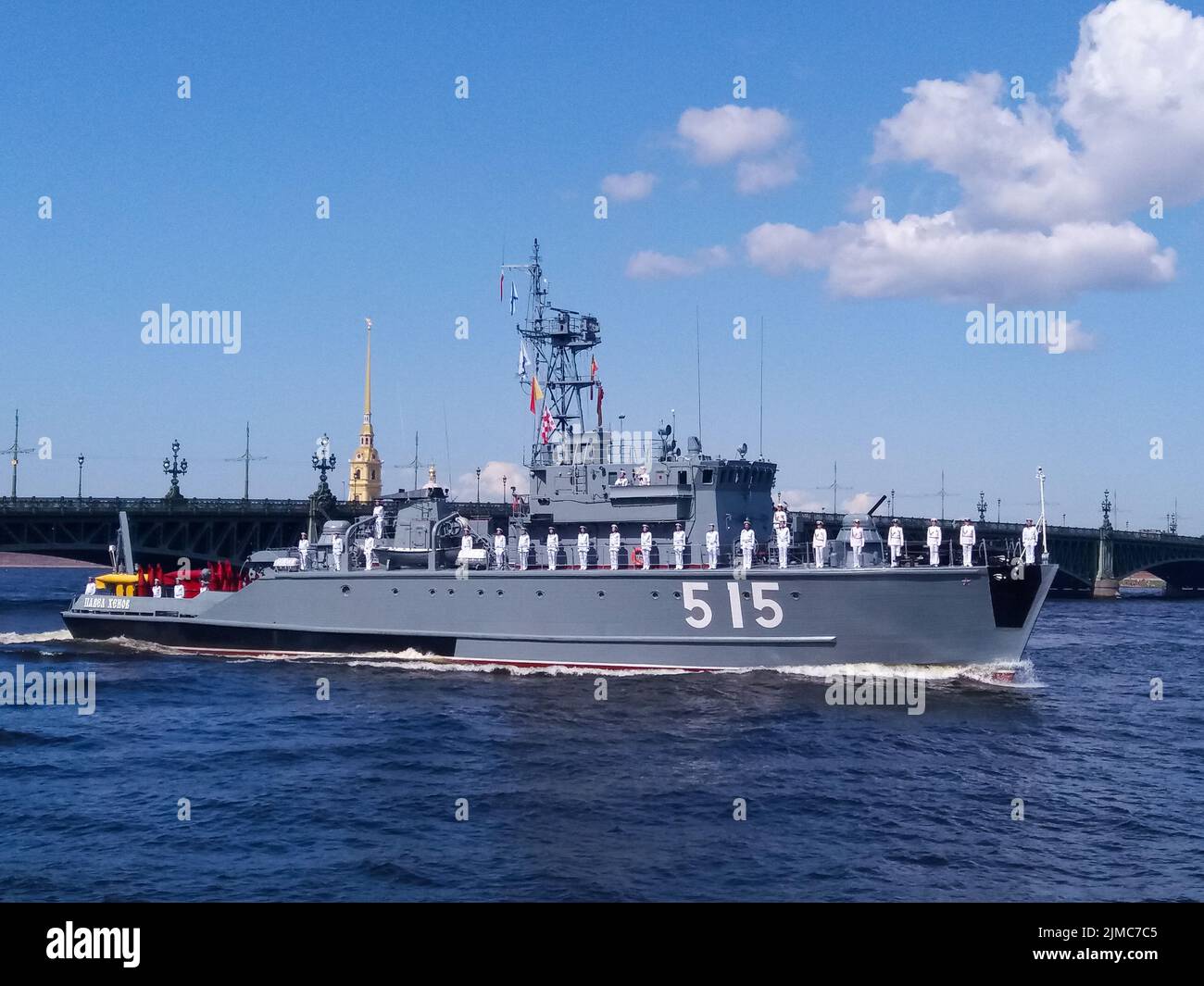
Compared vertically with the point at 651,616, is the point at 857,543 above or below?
above

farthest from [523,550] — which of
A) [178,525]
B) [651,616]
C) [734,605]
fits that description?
[178,525]

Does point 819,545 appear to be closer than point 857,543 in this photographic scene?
Yes

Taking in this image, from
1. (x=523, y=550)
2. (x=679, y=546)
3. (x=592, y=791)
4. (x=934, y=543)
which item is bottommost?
(x=592, y=791)

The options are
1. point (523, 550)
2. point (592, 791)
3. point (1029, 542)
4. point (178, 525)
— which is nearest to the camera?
point (592, 791)

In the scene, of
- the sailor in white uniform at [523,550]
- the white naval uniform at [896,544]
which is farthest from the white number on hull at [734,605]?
the sailor in white uniform at [523,550]

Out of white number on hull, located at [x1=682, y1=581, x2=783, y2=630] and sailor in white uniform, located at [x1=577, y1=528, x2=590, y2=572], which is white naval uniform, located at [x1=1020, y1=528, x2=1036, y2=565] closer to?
white number on hull, located at [x1=682, y1=581, x2=783, y2=630]

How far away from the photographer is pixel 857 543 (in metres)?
27.6

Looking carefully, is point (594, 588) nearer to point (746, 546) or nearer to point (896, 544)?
point (746, 546)

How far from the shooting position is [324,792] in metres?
18.1

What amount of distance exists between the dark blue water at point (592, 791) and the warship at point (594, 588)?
1.29 m

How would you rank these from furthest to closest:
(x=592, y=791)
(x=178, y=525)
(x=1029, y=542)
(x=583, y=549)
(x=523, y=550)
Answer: (x=178, y=525) < (x=523, y=550) < (x=583, y=549) < (x=1029, y=542) < (x=592, y=791)

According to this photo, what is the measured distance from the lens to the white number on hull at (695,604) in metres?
27.9

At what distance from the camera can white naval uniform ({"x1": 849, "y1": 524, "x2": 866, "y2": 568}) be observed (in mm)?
27531

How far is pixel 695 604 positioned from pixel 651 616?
4.17ft
